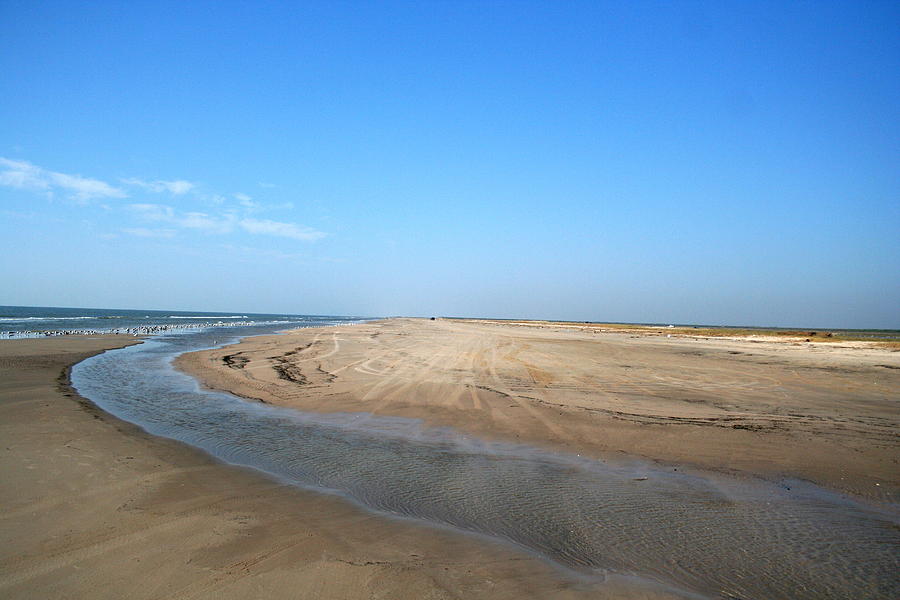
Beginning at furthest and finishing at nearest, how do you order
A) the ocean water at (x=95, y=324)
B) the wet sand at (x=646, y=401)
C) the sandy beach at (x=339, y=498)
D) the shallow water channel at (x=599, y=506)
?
the ocean water at (x=95, y=324) < the wet sand at (x=646, y=401) < the shallow water channel at (x=599, y=506) < the sandy beach at (x=339, y=498)

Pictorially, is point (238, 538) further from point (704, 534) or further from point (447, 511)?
point (704, 534)

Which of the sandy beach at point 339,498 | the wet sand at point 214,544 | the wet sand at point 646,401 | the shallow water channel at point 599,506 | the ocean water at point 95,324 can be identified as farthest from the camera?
the ocean water at point 95,324

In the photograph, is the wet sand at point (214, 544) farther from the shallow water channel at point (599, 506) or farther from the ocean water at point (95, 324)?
the ocean water at point (95, 324)

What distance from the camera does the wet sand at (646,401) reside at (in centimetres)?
722

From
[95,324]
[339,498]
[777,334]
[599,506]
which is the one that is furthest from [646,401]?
[95,324]

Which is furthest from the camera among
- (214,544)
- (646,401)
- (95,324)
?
(95,324)

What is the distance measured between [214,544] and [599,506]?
162 inches

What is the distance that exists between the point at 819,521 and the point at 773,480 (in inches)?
49.5

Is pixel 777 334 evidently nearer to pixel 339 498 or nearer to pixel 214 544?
pixel 339 498

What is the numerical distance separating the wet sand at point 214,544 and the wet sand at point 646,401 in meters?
4.00

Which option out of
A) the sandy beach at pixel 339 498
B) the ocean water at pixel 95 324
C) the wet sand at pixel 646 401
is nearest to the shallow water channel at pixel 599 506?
the sandy beach at pixel 339 498

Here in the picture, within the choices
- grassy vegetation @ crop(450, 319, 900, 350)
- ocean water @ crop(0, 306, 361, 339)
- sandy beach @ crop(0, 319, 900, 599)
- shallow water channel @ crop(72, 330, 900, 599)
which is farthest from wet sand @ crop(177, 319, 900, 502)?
ocean water @ crop(0, 306, 361, 339)

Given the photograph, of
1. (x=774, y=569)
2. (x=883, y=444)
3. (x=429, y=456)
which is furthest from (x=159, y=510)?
(x=883, y=444)

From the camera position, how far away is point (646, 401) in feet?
36.7
